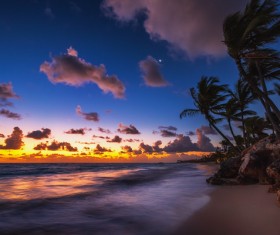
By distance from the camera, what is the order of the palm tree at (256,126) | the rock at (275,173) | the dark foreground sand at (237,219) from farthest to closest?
the palm tree at (256,126) < the rock at (275,173) < the dark foreground sand at (237,219)

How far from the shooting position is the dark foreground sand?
15.0 feet

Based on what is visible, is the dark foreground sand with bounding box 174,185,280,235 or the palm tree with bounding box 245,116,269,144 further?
the palm tree with bounding box 245,116,269,144

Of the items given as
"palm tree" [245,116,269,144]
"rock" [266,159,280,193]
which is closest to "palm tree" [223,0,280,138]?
"rock" [266,159,280,193]

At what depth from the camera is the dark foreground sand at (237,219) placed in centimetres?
457

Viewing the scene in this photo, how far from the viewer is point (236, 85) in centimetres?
2277

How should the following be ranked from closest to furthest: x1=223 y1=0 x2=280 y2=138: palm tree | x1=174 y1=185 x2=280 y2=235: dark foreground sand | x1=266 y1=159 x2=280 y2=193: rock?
1. x1=174 y1=185 x2=280 y2=235: dark foreground sand
2. x1=266 y1=159 x2=280 y2=193: rock
3. x1=223 y1=0 x2=280 y2=138: palm tree

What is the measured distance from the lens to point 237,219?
17.4ft

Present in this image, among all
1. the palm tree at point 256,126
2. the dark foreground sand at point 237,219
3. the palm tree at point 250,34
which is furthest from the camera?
the palm tree at point 256,126

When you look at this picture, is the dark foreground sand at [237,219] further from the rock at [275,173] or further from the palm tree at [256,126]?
the palm tree at [256,126]

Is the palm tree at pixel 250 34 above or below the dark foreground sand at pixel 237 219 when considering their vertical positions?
above

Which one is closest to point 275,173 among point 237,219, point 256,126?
point 237,219

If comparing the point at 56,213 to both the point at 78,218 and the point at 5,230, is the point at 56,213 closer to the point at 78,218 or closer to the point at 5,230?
the point at 78,218

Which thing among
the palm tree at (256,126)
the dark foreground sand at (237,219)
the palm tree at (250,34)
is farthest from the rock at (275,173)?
the palm tree at (256,126)

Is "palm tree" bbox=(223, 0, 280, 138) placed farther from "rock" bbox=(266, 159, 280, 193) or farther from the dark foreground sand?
the dark foreground sand
